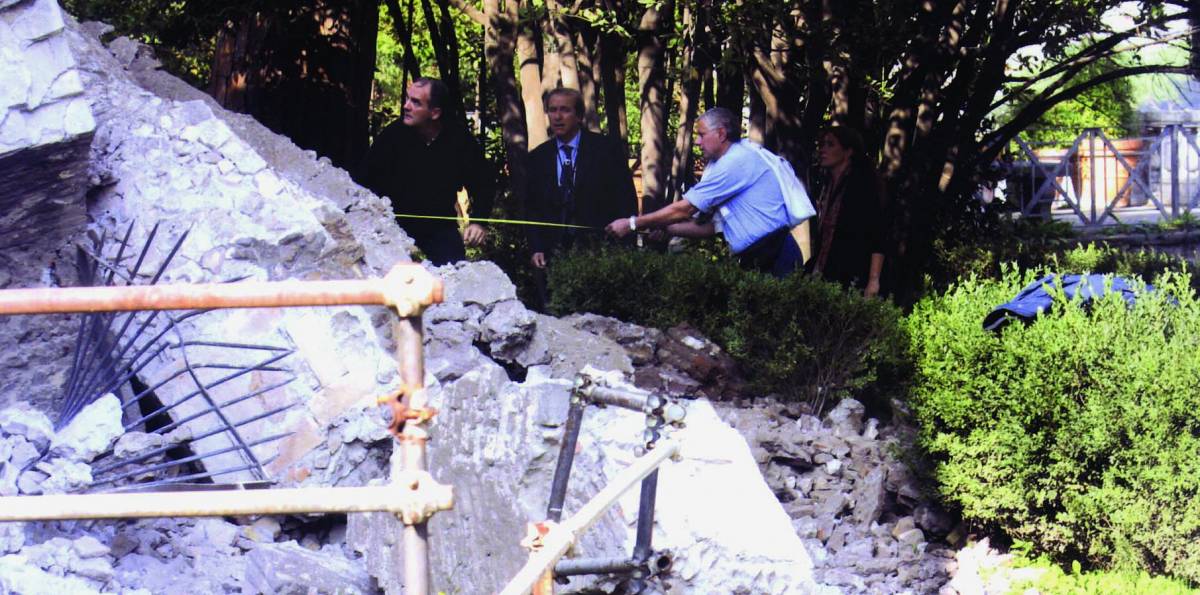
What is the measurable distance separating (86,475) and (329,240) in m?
1.17

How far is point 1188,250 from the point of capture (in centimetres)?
1180

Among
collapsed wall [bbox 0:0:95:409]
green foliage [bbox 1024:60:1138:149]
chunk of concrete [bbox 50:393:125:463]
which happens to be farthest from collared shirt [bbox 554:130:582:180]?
green foliage [bbox 1024:60:1138:149]

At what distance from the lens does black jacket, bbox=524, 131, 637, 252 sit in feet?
25.0

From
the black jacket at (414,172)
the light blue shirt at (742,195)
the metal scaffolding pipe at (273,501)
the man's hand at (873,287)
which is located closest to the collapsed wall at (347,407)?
the metal scaffolding pipe at (273,501)

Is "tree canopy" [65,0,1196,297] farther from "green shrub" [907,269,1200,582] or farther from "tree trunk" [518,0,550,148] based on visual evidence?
"green shrub" [907,269,1200,582]

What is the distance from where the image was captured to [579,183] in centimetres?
766

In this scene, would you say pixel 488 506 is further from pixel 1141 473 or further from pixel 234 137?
pixel 1141 473

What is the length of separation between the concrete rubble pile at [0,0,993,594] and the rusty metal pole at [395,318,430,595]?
1.59 meters

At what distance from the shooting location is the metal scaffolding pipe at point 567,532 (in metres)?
2.06

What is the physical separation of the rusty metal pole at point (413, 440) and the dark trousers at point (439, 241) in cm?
517

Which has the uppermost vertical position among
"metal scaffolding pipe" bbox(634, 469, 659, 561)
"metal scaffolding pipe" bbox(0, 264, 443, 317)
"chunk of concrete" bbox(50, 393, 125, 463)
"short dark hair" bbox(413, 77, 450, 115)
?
"short dark hair" bbox(413, 77, 450, 115)

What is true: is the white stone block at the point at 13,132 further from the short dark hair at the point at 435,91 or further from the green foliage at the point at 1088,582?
the short dark hair at the point at 435,91

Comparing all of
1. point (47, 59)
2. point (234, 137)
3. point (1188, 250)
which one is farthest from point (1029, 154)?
point (47, 59)

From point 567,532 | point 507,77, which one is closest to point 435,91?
point 507,77
